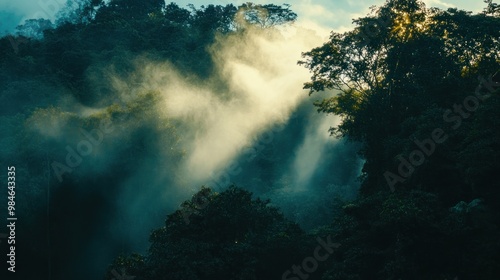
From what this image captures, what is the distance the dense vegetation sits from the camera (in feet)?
51.0

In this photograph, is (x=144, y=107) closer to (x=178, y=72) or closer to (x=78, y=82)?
(x=78, y=82)

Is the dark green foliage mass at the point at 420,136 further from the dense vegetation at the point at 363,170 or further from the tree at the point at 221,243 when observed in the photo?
the tree at the point at 221,243

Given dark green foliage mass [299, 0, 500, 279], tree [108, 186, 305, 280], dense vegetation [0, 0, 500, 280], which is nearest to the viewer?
dark green foliage mass [299, 0, 500, 279]

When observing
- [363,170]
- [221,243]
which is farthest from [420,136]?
[221,243]

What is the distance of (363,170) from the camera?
2639 cm

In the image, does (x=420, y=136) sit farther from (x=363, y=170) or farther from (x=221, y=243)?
(x=221, y=243)

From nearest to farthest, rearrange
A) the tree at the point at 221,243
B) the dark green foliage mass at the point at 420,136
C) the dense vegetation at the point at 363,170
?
1. the dark green foliage mass at the point at 420,136
2. the dense vegetation at the point at 363,170
3. the tree at the point at 221,243

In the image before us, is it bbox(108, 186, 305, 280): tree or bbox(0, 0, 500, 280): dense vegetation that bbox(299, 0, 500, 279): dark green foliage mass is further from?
bbox(108, 186, 305, 280): tree

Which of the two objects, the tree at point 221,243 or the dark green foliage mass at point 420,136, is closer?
the dark green foliage mass at point 420,136

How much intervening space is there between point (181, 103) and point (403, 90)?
28.1 metres

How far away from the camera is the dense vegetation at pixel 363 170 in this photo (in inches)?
611

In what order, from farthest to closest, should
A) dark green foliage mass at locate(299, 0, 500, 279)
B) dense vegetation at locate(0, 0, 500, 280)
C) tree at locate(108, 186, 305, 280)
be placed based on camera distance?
tree at locate(108, 186, 305, 280), dense vegetation at locate(0, 0, 500, 280), dark green foliage mass at locate(299, 0, 500, 279)

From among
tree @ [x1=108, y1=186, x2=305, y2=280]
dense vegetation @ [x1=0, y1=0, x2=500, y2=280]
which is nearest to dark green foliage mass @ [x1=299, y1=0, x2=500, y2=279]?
dense vegetation @ [x1=0, y1=0, x2=500, y2=280]

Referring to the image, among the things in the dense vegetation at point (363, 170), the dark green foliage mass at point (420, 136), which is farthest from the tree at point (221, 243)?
the dark green foliage mass at point (420, 136)
